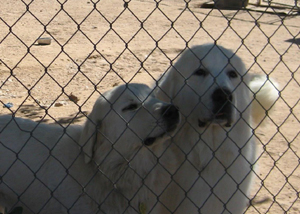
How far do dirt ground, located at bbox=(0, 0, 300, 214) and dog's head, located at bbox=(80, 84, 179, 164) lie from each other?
181 millimetres

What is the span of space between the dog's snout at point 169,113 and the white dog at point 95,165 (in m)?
0.09

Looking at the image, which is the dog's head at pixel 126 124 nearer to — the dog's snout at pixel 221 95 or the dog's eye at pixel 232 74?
the dog's snout at pixel 221 95

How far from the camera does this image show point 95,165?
3723 millimetres

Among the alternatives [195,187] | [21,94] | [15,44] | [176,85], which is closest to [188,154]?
[195,187]

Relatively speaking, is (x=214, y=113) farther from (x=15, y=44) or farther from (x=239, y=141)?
(x=15, y=44)

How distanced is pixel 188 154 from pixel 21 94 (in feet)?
13.3

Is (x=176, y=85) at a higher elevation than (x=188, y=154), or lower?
higher

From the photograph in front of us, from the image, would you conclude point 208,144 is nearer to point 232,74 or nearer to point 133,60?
point 232,74

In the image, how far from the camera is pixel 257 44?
1055cm

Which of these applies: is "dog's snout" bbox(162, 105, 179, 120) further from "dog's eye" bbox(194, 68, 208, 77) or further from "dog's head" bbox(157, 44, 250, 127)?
"dog's eye" bbox(194, 68, 208, 77)

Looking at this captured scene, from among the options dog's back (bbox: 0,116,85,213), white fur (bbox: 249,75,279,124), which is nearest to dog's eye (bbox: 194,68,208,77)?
white fur (bbox: 249,75,279,124)

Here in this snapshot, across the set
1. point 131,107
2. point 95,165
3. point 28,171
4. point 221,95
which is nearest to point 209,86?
point 221,95

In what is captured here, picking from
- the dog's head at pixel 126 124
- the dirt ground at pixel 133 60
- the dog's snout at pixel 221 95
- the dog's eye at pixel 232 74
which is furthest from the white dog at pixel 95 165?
the dog's eye at pixel 232 74

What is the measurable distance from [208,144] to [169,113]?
0.63 m
